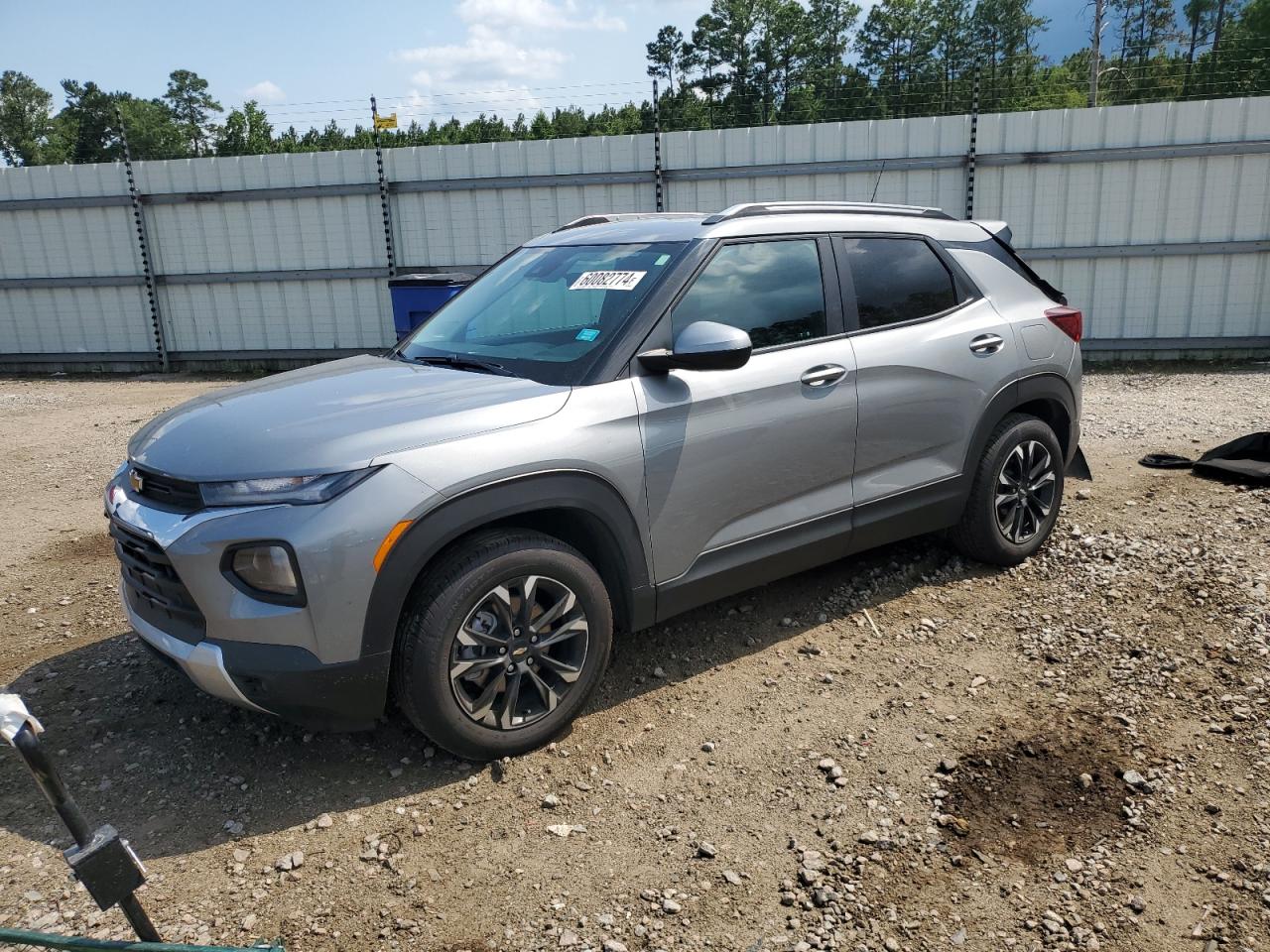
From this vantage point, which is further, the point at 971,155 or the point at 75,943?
the point at 971,155

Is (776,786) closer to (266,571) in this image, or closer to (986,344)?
(266,571)

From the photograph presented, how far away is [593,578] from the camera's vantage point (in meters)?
3.27

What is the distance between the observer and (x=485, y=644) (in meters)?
3.08

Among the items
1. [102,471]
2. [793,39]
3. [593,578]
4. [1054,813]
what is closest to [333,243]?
[102,471]

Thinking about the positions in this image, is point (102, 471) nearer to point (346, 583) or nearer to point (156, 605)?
point (156, 605)

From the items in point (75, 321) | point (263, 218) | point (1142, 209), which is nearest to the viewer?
point (1142, 209)

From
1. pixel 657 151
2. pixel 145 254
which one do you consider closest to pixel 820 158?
pixel 657 151

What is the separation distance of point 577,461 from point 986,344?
7.72ft

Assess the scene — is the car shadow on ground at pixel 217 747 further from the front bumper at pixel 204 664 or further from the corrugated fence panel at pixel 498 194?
the corrugated fence panel at pixel 498 194

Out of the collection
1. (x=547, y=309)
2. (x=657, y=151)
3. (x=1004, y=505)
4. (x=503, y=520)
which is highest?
(x=657, y=151)

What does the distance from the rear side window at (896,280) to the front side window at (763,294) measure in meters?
0.24

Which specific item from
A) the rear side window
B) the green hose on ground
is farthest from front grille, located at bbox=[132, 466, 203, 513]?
the rear side window

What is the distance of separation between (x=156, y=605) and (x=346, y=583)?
0.76 m

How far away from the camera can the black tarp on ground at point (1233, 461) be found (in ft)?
19.7
